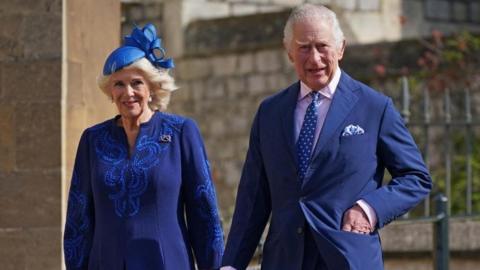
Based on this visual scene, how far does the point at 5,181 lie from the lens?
778 cm

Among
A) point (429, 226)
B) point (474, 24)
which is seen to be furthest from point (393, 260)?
point (474, 24)

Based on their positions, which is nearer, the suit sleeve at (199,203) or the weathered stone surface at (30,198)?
the suit sleeve at (199,203)

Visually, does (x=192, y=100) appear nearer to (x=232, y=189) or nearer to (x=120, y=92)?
(x=232, y=189)

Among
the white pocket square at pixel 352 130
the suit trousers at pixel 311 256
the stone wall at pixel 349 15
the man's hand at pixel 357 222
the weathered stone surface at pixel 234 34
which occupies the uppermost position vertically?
the stone wall at pixel 349 15

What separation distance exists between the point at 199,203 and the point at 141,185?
0.77 feet

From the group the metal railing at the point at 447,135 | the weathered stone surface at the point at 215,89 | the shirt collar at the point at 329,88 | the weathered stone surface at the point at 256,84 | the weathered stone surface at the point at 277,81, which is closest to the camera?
the shirt collar at the point at 329,88

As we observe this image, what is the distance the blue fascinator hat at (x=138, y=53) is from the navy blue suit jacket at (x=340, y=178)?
2.07 feet

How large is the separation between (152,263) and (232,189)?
9694 mm

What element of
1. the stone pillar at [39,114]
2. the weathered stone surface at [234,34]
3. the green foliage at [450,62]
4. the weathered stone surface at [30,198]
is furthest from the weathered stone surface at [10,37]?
the weathered stone surface at [234,34]

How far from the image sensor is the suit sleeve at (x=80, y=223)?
21.0 ft

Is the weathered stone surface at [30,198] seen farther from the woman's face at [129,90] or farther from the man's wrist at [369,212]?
the man's wrist at [369,212]

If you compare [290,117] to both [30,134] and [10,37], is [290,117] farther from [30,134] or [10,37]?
[10,37]

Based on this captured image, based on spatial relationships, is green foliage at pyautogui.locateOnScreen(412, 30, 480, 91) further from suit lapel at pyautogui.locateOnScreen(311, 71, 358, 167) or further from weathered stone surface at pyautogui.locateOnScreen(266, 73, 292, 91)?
suit lapel at pyautogui.locateOnScreen(311, 71, 358, 167)

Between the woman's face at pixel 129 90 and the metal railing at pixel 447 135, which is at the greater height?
the woman's face at pixel 129 90
